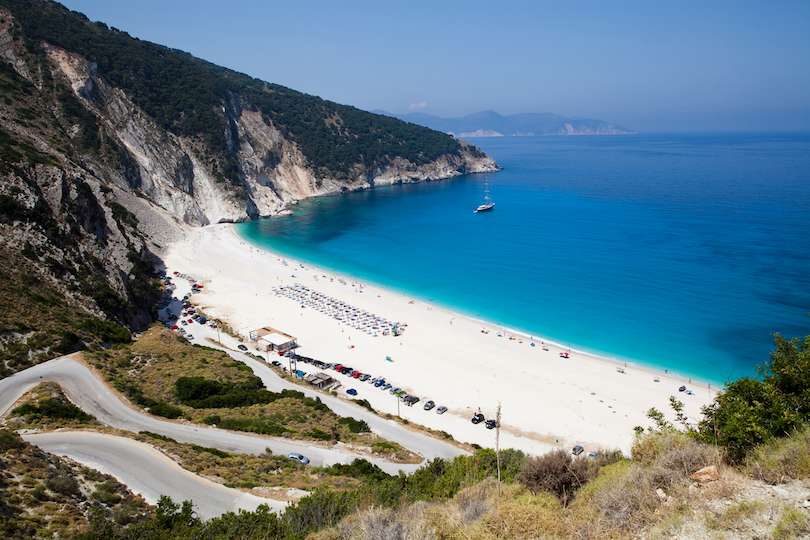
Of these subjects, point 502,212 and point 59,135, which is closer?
point 59,135

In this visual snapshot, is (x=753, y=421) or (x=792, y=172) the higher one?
(x=792, y=172)

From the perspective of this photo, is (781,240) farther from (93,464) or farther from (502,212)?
(93,464)

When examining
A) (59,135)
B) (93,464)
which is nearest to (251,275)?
(59,135)

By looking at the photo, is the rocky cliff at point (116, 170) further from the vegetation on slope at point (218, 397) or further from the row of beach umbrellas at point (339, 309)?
the row of beach umbrellas at point (339, 309)

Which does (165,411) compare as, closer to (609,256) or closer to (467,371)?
(467,371)

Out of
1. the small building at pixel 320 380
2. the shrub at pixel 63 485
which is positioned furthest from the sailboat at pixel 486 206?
the shrub at pixel 63 485

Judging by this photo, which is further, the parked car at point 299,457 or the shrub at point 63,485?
the parked car at point 299,457
